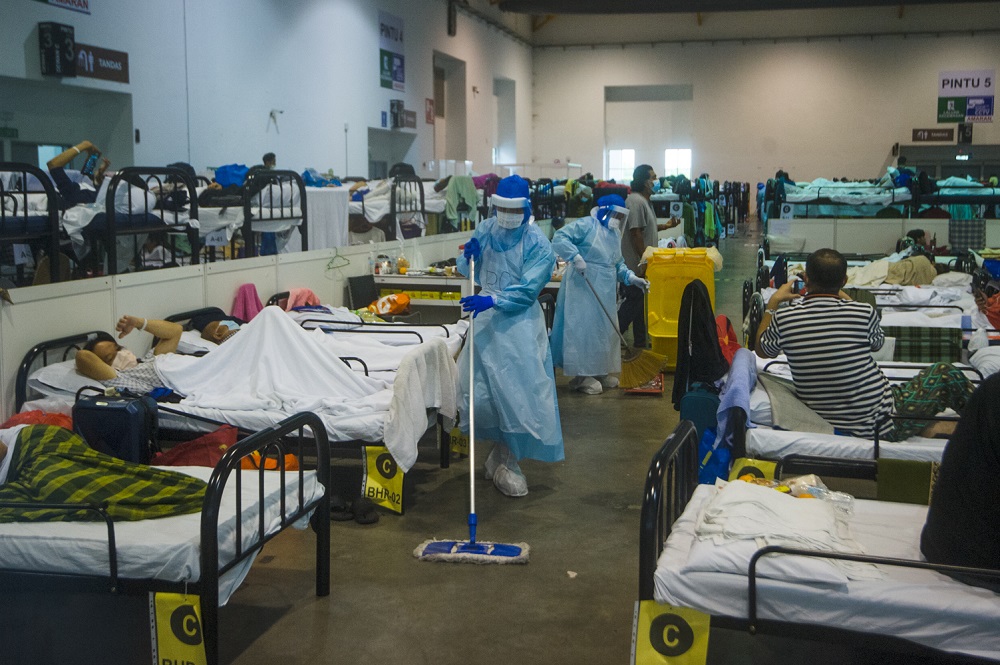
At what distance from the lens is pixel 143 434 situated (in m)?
4.44

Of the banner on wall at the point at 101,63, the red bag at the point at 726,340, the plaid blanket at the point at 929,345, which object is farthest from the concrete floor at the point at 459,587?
the banner on wall at the point at 101,63

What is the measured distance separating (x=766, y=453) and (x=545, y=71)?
2656 centimetres

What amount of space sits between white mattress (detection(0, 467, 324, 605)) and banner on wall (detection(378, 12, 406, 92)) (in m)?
16.0

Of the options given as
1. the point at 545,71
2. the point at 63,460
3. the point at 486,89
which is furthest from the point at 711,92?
the point at 63,460

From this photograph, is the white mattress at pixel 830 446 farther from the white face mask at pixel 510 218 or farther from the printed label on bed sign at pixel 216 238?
the printed label on bed sign at pixel 216 238

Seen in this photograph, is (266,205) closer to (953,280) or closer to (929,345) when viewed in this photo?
(929,345)

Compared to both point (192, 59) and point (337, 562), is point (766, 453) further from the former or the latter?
point (192, 59)

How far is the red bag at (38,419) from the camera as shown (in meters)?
4.37

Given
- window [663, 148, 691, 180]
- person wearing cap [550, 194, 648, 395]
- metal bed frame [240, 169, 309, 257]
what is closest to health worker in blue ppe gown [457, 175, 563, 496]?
person wearing cap [550, 194, 648, 395]

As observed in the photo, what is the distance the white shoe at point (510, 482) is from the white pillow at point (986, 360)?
252 cm

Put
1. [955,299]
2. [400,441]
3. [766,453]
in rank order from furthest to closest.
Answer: [955,299], [400,441], [766,453]

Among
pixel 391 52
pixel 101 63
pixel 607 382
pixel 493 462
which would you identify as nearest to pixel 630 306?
pixel 607 382

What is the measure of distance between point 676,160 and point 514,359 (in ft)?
87.6

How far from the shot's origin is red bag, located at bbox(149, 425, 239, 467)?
443cm
